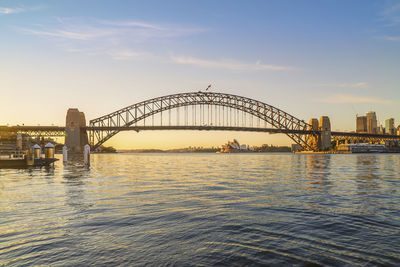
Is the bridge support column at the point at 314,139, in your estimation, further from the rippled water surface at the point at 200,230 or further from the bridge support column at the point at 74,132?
the rippled water surface at the point at 200,230

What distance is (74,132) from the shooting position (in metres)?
89.2

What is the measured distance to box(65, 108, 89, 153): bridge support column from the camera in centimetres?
8800

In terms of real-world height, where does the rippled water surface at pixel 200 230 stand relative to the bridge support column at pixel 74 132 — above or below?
below

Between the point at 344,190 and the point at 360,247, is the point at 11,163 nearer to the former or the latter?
the point at 344,190

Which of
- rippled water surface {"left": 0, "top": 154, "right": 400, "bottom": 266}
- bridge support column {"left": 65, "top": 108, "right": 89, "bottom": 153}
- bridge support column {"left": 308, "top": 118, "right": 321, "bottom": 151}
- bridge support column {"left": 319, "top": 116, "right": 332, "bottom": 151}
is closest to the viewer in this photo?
rippled water surface {"left": 0, "top": 154, "right": 400, "bottom": 266}

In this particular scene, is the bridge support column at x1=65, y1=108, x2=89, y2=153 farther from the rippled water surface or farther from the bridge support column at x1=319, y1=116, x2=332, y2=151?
the bridge support column at x1=319, y1=116, x2=332, y2=151

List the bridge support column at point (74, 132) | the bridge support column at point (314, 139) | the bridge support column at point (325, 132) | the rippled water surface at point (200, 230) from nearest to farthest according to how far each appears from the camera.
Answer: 1. the rippled water surface at point (200, 230)
2. the bridge support column at point (74, 132)
3. the bridge support column at point (325, 132)
4. the bridge support column at point (314, 139)

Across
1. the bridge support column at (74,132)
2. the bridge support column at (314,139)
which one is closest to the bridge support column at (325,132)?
the bridge support column at (314,139)

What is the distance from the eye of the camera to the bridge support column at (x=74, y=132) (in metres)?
88.0

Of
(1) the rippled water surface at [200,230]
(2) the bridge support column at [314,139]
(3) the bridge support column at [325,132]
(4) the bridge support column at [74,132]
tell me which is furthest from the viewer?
(2) the bridge support column at [314,139]

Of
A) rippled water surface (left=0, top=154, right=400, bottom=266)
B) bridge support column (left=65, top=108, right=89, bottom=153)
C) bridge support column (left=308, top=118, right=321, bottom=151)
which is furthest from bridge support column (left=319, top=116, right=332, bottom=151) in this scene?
rippled water surface (left=0, top=154, right=400, bottom=266)

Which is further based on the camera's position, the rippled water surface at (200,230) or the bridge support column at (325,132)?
the bridge support column at (325,132)

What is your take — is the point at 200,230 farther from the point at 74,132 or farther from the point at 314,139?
the point at 314,139

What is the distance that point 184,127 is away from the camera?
3297 inches
